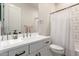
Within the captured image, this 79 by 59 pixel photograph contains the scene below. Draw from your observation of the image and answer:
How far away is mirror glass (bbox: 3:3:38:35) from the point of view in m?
1.76

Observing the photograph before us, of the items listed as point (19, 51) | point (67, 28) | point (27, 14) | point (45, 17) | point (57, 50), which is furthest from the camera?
point (45, 17)

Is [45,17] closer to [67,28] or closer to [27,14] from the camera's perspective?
[27,14]

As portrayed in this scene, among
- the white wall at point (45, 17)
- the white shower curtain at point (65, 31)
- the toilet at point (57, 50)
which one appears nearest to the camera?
the white shower curtain at point (65, 31)

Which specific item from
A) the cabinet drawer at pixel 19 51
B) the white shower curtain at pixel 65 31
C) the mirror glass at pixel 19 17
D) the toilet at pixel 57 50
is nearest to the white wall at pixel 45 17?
the mirror glass at pixel 19 17

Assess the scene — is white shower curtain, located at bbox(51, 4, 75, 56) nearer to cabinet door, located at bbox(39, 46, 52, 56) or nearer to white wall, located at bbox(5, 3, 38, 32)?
cabinet door, located at bbox(39, 46, 52, 56)

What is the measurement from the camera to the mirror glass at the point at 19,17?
176 centimetres

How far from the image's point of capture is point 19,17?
1.99 m

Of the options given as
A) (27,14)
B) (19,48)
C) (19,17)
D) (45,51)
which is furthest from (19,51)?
(27,14)

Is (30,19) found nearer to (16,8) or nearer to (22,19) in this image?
(22,19)

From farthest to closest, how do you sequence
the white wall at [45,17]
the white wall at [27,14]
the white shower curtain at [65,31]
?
the white wall at [45,17] → the white wall at [27,14] → the white shower curtain at [65,31]

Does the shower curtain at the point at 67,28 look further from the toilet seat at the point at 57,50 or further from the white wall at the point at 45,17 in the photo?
the white wall at the point at 45,17

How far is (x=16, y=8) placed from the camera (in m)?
1.91

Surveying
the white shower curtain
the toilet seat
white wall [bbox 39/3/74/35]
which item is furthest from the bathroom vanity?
white wall [bbox 39/3/74/35]

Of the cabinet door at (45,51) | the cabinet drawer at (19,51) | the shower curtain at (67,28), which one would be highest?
the shower curtain at (67,28)
